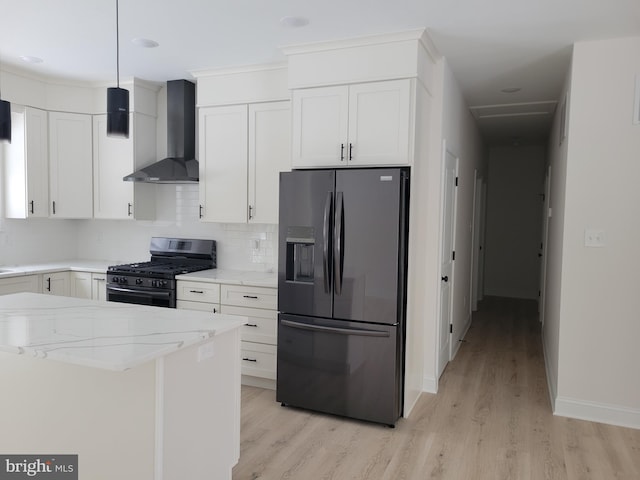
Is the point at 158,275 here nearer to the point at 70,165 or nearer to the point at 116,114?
the point at 70,165

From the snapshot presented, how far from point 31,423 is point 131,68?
3125 millimetres

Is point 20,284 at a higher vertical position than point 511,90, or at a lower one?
lower

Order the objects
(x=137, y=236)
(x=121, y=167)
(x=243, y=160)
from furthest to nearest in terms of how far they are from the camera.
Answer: (x=137, y=236)
(x=121, y=167)
(x=243, y=160)

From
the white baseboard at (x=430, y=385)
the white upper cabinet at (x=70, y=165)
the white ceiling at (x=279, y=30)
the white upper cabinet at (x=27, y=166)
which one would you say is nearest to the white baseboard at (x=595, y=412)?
the white baseboard at (x=430, y=385)

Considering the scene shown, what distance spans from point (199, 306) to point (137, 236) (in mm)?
1519

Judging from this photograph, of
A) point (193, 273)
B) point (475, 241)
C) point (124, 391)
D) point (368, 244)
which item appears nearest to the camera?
point (124, 391)

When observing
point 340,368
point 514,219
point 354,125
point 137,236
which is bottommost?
point 340,368

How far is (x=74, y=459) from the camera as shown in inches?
82.7

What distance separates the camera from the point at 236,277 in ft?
13.6

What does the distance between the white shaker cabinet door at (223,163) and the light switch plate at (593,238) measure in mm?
2688

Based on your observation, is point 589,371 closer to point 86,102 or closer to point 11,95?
point 86,102

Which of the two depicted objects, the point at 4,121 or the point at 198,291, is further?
the point at 198,291

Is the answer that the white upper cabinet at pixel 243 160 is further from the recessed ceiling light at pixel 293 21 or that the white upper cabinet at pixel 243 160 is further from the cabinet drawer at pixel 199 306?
the recessed ceiling light at pixel 293 21

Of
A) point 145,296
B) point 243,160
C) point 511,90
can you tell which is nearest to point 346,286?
point 243,160
